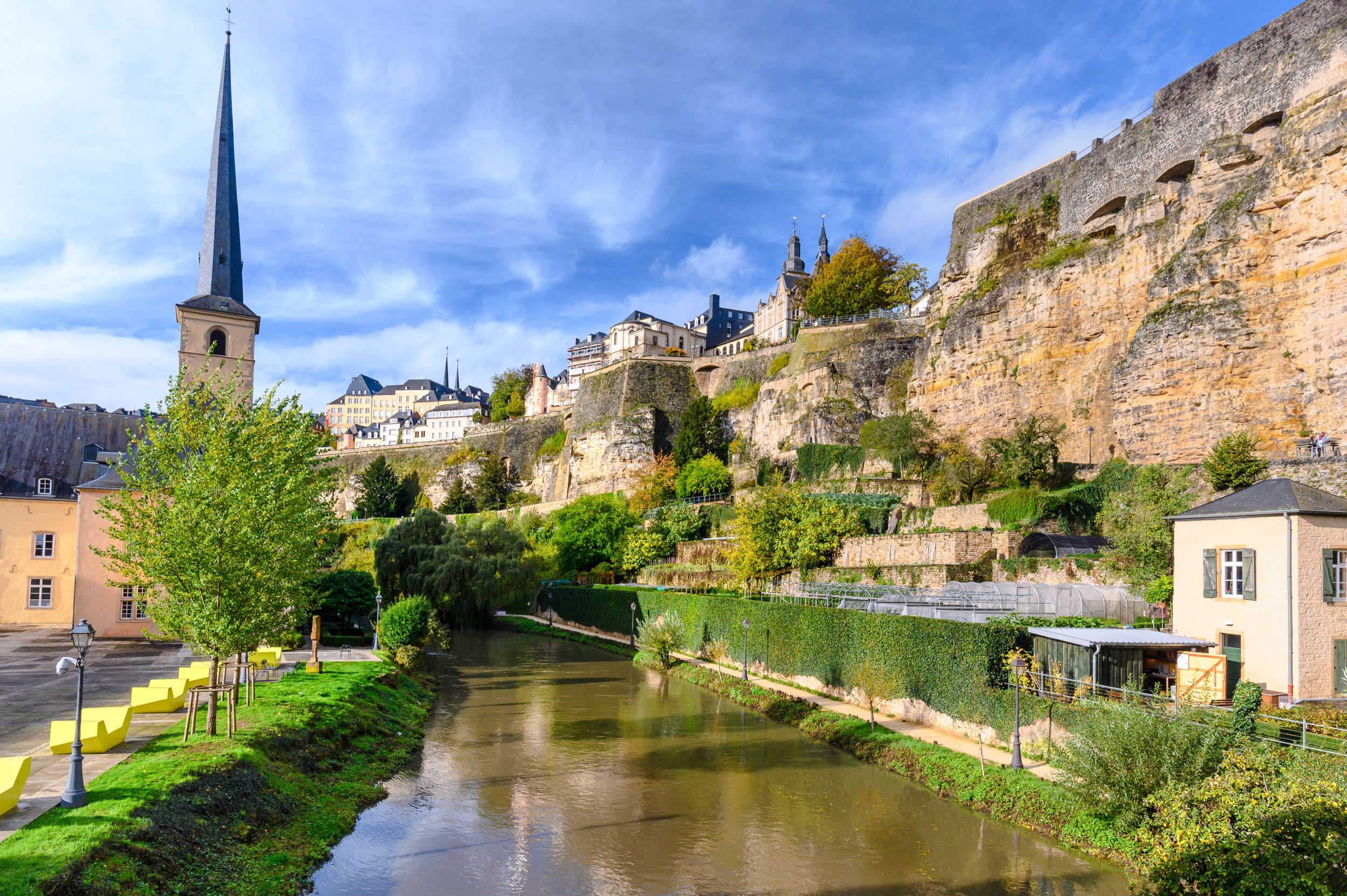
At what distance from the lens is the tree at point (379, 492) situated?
69.9 meters

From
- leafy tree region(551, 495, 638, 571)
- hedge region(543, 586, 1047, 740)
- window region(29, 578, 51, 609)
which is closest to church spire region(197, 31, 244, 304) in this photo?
window region(29, 578, 51, 609)

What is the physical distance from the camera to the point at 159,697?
16.2 m

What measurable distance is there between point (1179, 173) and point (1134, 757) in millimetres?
28341

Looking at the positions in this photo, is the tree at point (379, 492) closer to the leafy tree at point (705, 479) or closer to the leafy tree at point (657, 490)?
the leafy tree at point (657, 490)

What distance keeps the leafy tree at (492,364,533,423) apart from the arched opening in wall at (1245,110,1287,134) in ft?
205

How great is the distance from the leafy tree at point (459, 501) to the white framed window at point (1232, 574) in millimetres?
58775

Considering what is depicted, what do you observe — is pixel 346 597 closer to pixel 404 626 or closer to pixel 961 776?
pixel 404 626

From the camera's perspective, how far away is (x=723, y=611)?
31.2 m

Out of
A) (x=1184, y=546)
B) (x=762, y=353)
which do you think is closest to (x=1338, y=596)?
(x=1184, y=546)

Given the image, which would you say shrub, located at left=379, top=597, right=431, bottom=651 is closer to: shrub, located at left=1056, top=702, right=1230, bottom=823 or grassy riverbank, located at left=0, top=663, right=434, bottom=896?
grassy riverbank, located at left=0, top=663, right=434, bottom=896

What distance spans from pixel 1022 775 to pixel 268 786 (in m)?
12.5

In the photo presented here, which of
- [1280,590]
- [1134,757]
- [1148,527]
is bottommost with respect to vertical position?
[1134,757]

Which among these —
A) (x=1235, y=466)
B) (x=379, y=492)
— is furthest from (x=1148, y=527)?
(x=379, y=492)

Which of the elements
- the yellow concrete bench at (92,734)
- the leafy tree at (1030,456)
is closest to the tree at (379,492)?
the leafy tree at (1030,456)
